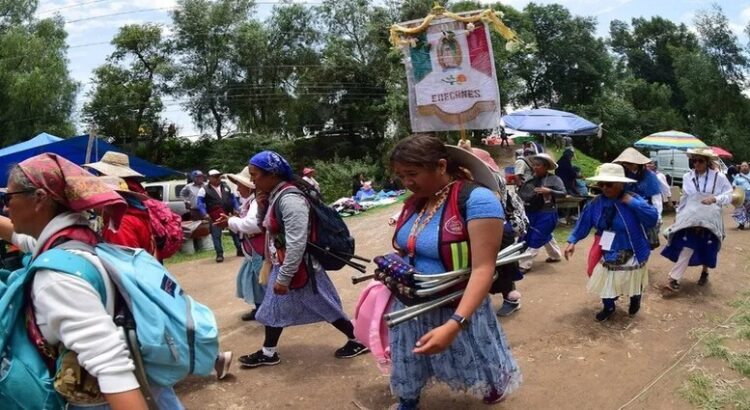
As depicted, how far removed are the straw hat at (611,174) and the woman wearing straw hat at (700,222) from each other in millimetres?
1757

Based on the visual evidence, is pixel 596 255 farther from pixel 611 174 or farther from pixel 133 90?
pixel 133 90

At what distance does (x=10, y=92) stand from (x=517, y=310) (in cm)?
2516

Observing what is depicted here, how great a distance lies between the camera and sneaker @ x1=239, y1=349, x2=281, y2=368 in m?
4.49

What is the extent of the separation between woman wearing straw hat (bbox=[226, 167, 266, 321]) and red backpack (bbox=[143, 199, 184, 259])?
2.01 feet

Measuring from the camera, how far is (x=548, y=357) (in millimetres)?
4441

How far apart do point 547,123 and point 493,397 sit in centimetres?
905

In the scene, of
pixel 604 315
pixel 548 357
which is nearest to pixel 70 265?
pixel 548 357

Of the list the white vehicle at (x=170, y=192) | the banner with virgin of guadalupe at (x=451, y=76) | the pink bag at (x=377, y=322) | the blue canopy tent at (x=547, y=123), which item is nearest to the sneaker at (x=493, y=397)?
the pink bag at (x=377, y=322)

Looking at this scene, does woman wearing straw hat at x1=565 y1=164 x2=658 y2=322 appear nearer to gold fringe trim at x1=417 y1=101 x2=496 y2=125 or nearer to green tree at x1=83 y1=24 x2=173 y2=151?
gold fringe trim at x1=417 y1=101 x2=496 y2=125

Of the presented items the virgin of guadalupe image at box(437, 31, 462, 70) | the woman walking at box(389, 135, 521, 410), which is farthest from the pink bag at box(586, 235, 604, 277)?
the woman walking at box(389, 135, 521, 410)

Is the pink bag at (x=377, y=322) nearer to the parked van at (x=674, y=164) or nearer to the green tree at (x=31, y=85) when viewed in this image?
the parked van at (x=674, y=164)

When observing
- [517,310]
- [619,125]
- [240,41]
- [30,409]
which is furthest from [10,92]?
[619,125]

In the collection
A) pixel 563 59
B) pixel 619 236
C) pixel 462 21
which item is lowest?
pixel 619 236

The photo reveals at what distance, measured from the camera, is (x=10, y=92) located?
77.5 ft
